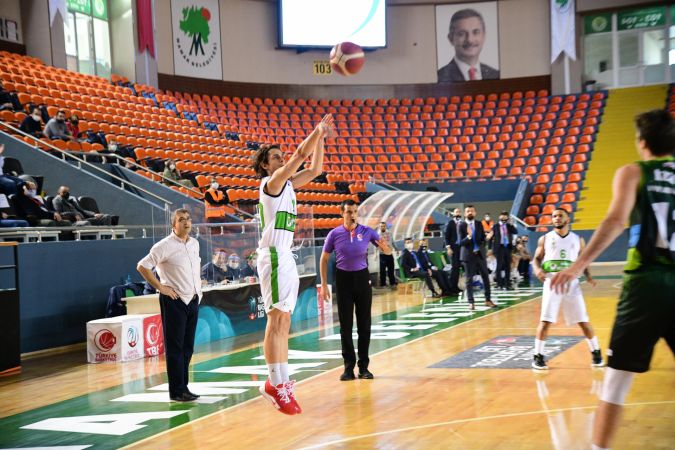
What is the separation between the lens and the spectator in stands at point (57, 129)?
17.2 metres

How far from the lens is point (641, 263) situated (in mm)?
4129

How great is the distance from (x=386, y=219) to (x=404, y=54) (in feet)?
49.5

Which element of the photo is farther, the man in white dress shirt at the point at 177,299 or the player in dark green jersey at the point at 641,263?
the man in white dress shirt at the point at 177,299

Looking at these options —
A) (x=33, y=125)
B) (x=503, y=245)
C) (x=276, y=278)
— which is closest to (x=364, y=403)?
(x=276, y=278)

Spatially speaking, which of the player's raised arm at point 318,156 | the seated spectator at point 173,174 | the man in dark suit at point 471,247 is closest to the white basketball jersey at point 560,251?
the player's raised arm at point 318,156

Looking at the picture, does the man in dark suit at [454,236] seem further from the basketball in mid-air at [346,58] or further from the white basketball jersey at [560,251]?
the basketball in mid-air at [346,58]

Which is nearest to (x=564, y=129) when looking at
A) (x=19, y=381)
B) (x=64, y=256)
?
(x=64, y=256)

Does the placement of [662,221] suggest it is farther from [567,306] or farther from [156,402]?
[156,402]

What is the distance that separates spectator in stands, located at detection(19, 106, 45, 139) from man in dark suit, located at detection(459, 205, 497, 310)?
29.1 ft

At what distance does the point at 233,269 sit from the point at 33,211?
3.36 meters

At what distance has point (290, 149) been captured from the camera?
28.7 m

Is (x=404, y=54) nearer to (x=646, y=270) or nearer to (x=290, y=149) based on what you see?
(x=290, y=149)

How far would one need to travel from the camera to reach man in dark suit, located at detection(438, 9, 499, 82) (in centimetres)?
3319

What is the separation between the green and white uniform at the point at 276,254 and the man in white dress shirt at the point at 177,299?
5.24ft
